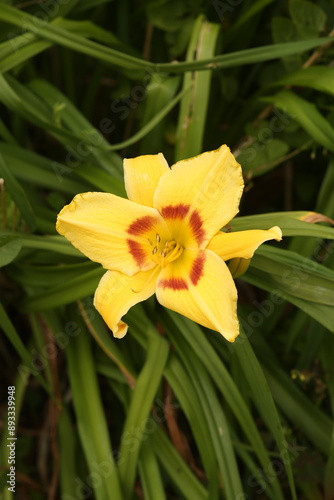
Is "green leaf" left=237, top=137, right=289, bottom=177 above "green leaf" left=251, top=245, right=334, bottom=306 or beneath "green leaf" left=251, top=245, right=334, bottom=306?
above

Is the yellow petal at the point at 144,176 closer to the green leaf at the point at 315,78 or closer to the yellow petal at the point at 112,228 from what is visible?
the yellow petal at the point at 112,228

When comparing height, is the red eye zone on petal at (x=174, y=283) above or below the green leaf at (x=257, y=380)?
above

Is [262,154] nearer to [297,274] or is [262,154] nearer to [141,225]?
[297,274]

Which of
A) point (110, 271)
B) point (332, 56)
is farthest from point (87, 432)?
point (332, 56)

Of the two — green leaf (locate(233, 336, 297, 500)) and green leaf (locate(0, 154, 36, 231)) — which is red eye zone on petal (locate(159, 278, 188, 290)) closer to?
green leaf (locate(233, 336, 297, 500))

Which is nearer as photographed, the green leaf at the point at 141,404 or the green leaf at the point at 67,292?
the green leaf at the point at 67,292

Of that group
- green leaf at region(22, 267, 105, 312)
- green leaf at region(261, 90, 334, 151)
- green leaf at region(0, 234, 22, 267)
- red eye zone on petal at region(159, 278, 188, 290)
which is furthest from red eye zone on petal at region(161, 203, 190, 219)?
green leaf at region(261, 90, 334, 151)

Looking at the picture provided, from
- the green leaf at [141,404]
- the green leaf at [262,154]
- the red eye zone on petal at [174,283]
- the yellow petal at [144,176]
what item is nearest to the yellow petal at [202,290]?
the red eye zone on petal at [174,283]

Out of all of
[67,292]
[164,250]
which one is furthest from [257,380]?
[67,292]
